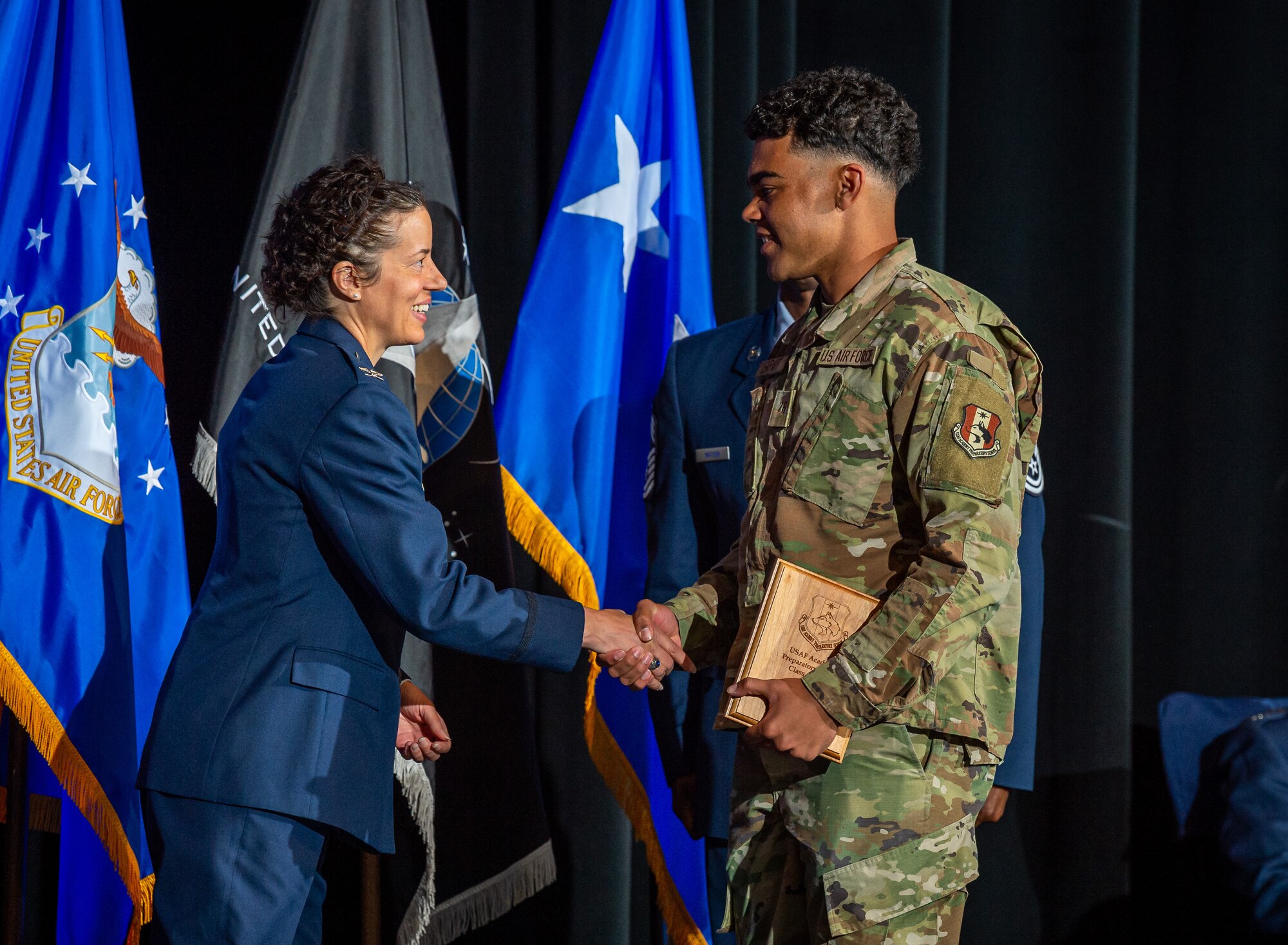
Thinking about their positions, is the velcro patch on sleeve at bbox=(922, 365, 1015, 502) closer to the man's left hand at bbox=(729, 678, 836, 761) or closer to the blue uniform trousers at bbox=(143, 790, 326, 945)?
the man's left hand at bbox=(729, 678, 836, 761)

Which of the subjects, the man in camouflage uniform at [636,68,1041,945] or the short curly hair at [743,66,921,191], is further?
the short curly hair at [743,66,921,191]

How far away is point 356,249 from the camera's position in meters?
1.64

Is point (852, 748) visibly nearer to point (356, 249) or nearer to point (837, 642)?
point (837, 642)

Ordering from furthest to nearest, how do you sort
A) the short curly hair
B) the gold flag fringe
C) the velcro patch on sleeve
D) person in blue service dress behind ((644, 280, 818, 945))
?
the gold flag fringe, person in blue service dress behind ((644, 280, 818, 945)), the short curly hair, the velcro patch on sleeve

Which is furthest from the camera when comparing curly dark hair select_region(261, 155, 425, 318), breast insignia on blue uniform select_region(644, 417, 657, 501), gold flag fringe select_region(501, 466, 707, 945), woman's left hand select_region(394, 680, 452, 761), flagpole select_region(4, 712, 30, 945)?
gold flag fringe select_region(501, 466, 707, 945)

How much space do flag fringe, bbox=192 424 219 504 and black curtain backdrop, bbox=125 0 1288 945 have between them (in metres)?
0.53

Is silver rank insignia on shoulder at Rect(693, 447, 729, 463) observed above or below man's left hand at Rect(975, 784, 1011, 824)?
above

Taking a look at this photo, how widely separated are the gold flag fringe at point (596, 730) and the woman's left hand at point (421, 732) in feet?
1.46

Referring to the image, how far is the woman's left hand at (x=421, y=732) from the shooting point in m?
1.82

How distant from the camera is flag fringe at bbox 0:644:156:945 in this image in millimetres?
2033

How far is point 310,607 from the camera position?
147 centimetres

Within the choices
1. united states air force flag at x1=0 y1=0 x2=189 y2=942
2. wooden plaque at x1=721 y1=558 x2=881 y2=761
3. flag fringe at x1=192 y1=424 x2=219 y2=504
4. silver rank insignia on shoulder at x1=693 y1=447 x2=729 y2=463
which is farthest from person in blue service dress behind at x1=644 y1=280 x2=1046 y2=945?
united states air force flag at x1=0 y1=0 x2=189 y2=942

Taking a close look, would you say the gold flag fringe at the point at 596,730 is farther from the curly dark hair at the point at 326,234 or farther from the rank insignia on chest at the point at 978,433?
the rank insignia on chest at the point at 978,433

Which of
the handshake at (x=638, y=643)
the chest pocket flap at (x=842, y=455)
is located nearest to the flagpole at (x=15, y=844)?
the handshake at (x=638, y=643)
